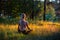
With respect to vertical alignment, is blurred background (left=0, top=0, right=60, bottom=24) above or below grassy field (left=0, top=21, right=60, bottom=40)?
above

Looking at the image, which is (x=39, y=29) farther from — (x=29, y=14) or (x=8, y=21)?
(x=8, y=21)

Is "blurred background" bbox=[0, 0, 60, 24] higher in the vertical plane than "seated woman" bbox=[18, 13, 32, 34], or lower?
higher

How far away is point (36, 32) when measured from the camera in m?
2.71

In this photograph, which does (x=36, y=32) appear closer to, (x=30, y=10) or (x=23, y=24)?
(x=23, y=24)

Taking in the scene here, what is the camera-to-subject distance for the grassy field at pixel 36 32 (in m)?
2.63

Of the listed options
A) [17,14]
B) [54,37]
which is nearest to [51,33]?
[54,37]

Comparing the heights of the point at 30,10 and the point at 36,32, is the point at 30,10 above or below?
above

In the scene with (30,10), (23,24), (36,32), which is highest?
(30,10)

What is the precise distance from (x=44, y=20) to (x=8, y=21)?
19.6 inches

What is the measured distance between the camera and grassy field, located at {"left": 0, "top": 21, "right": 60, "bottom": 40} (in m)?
2.63

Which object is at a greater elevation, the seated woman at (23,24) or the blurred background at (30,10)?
the blurred background at (30,10)

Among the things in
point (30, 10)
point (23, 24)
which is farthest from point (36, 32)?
point (30, 10)

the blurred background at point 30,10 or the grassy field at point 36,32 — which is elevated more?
the blurred background at point 30,10

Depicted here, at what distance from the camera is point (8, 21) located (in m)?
2.67
